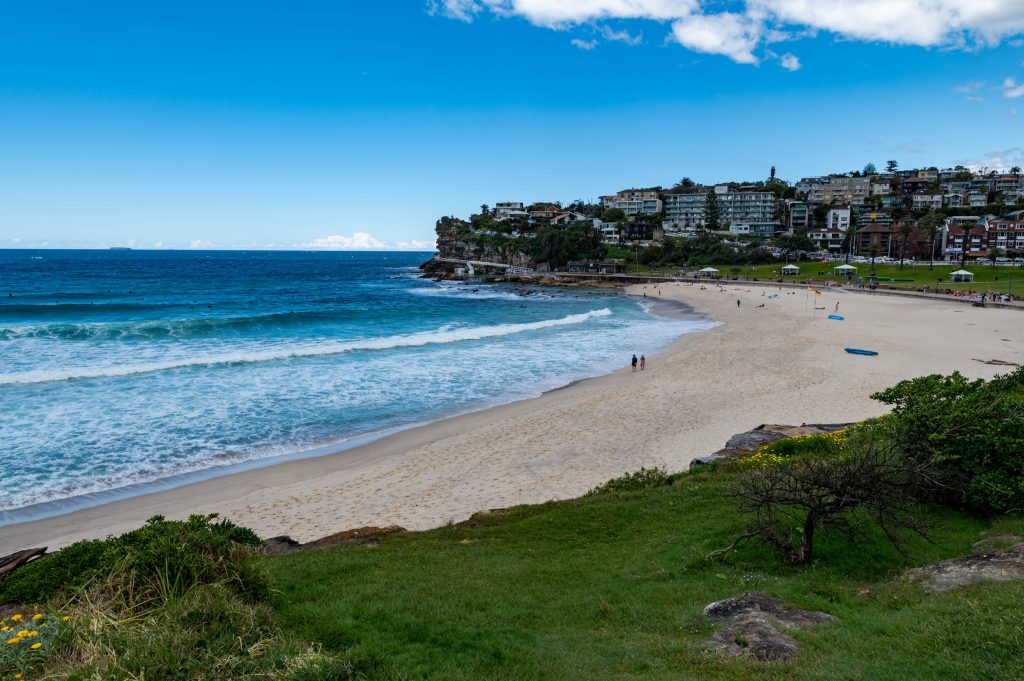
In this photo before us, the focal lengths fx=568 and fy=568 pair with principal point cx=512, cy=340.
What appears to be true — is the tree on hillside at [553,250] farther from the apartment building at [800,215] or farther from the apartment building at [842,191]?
the apartment building at [842,191]

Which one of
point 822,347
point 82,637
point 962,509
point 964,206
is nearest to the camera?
point 82,637

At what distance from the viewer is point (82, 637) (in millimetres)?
5387

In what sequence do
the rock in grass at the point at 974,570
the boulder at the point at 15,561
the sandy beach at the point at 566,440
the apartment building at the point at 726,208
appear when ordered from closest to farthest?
the rock in grass at the point at 974,570
the boulder at the point at 15,561
the sandy beach at the point at 566,440
the apartment building at the point at 726,208

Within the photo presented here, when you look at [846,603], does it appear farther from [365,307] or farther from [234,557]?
[365,307]

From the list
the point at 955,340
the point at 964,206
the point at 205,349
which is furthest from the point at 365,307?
the point at 964,206

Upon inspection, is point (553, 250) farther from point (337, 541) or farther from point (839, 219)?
point (337, 541)

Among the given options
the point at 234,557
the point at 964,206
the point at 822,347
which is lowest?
the point at 822,347

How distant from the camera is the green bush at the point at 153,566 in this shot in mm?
6465

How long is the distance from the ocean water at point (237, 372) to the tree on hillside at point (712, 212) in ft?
300

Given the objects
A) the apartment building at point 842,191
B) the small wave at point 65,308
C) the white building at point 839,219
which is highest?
the apartment building at point 842,191

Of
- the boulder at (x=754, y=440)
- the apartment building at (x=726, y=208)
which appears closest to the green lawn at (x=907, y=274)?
the apartment building at (x=726, y=208)

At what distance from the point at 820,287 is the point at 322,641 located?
79354 mm

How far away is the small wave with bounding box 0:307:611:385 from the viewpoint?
2834cm

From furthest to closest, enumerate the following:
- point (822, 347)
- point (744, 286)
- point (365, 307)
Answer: point (744, 286), point (365, 307), point (822, 347)
